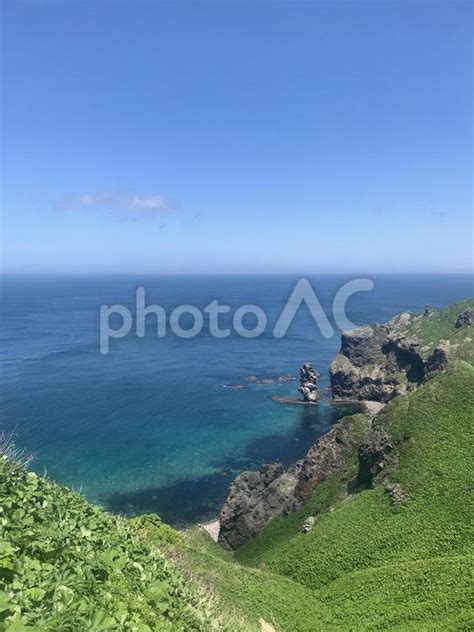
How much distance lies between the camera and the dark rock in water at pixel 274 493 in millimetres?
53312

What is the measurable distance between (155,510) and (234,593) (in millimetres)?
39114

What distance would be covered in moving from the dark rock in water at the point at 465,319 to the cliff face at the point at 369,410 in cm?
23

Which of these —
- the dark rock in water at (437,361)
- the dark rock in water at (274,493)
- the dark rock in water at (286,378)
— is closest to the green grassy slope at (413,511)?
the dark rock in water at (274,493)

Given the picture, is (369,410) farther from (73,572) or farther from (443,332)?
(73,572)

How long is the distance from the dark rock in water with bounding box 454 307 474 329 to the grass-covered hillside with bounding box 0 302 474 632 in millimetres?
59409

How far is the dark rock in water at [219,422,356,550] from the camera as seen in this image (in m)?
53.3

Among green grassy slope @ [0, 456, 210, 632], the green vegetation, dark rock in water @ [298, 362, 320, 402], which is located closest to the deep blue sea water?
dark rock in water @ [298, 362, 320, 402]

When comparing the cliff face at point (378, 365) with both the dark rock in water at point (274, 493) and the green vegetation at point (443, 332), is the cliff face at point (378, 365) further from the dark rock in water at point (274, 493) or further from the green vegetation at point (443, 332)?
the dark rock in water at point (274, 493)

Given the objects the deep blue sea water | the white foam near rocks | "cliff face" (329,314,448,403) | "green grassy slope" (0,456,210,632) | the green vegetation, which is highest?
"green grassy slope" (0,456,210,632)

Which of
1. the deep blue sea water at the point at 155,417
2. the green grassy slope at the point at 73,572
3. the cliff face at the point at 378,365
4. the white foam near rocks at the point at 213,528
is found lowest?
the white foam near rocks at the point at 213,528

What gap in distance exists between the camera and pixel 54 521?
1409 centimetres

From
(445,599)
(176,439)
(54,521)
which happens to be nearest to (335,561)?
(445,599)

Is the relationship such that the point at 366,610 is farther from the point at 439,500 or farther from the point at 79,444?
the point at 79,444

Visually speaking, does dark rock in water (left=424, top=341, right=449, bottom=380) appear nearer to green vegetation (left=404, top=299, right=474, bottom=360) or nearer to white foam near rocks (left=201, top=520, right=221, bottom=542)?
green vegetation (left=404, top=299, right=474, bottom=360)
